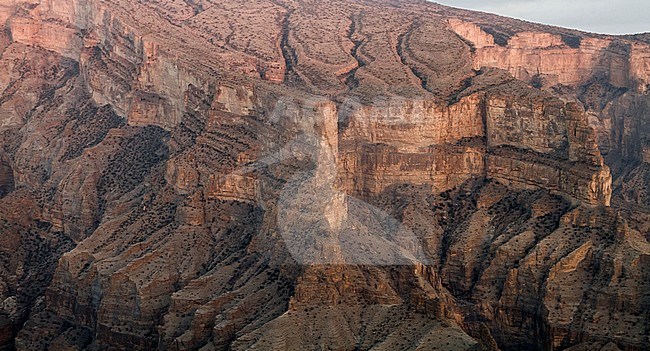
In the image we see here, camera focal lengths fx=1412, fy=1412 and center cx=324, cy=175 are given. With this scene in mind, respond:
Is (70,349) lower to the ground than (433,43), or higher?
lower

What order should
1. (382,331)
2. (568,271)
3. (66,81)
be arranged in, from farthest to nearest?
(66,81) → (568,271) → (382,331)

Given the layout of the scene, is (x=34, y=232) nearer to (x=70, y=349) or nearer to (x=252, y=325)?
(x=70, y=349)

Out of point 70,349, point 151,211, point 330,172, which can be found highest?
point 330,172

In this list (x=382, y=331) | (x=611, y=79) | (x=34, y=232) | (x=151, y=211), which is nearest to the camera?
(x=382, y=331)

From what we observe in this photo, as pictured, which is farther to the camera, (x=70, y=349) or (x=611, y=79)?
(x=611, y=79)

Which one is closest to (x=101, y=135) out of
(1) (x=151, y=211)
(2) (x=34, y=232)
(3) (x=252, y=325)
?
(2) (x=34, y=232)

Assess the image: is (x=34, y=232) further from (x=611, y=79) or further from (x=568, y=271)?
(x=611, y=79)
